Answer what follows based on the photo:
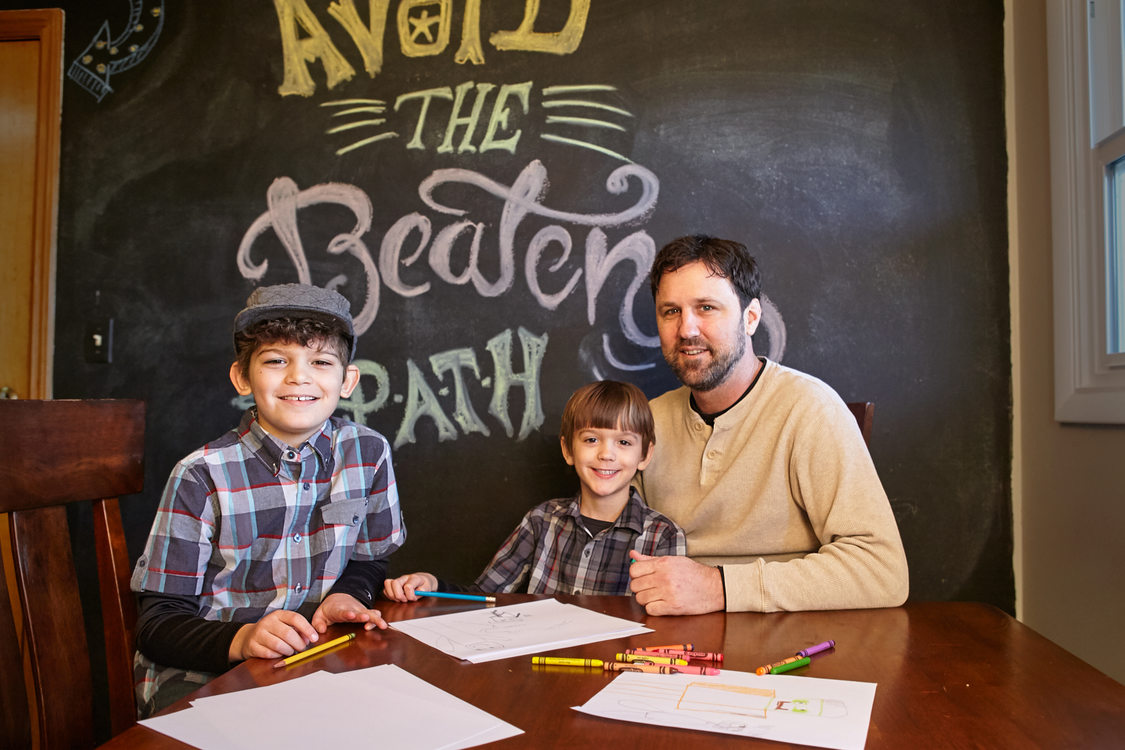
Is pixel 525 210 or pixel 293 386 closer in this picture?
pixel 293 386

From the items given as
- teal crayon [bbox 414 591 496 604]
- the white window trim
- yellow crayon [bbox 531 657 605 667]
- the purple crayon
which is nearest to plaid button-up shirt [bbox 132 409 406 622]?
teal crayon [bbox 414 591 496 604]

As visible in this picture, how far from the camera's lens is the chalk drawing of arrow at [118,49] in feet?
7.82

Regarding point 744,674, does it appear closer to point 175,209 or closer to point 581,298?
point 581,298

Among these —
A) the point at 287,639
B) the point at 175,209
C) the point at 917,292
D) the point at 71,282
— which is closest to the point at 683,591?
the point at 287,639

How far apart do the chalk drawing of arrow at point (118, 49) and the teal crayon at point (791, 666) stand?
246 centimetres

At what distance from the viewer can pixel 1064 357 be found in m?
1.88

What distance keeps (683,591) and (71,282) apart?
2.07 m

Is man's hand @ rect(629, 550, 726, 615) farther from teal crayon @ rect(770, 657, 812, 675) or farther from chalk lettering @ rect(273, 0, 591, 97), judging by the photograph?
chalk lettering @ rect(273, 0, 591, 97)

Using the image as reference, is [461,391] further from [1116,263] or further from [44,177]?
[1116,263]

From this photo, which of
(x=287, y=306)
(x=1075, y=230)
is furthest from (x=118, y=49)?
(x=1075, y=230)

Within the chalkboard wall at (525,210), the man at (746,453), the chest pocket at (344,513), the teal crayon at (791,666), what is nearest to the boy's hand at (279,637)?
the chest pocket at (344,513)

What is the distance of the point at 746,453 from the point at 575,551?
1.46 feet

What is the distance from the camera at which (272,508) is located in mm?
1510

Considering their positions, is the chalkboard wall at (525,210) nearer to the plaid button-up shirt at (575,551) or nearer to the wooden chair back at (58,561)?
the plaid button-up shirt at (575,551)
